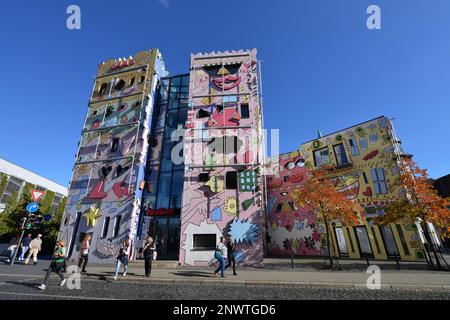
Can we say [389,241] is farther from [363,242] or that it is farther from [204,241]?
[204,241]

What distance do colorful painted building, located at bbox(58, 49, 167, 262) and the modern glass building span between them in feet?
3.64

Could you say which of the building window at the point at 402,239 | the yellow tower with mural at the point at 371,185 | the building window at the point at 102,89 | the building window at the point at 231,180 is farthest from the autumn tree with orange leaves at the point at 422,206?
the building window at the point at 102,89

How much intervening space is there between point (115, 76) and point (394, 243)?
31211mm

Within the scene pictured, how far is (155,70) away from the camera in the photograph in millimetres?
22781

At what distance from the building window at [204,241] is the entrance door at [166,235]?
2823 millimetres

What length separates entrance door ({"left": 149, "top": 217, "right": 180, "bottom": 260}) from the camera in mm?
17953

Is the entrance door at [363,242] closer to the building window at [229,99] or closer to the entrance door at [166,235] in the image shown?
the entrance door at [166,235]

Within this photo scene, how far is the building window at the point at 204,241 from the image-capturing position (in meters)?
15.9

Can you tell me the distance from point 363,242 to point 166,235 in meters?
17.0

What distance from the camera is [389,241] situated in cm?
1695

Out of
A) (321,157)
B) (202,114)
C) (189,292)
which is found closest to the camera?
(189,292)

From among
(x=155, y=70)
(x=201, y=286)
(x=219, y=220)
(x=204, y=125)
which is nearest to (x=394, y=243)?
(x=219, y=220)

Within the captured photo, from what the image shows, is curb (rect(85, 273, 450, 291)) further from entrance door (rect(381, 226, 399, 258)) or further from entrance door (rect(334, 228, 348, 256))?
entrance door (rect(334, 228, 348, 256))

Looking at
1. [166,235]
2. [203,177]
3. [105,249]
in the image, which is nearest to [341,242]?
[203,177]
